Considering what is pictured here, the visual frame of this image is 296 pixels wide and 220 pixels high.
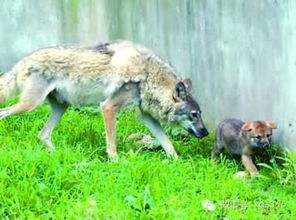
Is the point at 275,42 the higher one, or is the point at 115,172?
the point at 275,42

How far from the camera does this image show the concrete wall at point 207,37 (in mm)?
8453

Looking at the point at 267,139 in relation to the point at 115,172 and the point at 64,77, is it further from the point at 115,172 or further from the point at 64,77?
the point at 64,77

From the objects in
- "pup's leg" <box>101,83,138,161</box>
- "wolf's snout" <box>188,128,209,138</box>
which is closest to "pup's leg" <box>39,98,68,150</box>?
"pup's leg" <box>101,83,138,161</box>

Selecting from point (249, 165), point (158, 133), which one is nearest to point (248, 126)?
point (249, 165)

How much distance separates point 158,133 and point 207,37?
49.8 inches

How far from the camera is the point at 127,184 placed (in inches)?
302

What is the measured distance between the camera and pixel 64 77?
906cm

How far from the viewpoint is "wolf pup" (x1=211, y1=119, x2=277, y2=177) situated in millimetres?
8367

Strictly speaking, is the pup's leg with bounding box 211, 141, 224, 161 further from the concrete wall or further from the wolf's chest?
the wolf's chest

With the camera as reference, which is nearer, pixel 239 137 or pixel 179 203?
pixel 179 203

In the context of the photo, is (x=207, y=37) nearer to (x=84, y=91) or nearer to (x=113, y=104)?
(x=113, y=104)

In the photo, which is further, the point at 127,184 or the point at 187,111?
the point at 187,111

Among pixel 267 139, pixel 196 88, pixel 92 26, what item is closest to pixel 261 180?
pixel 267 139

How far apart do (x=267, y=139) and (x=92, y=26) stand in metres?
3.87
